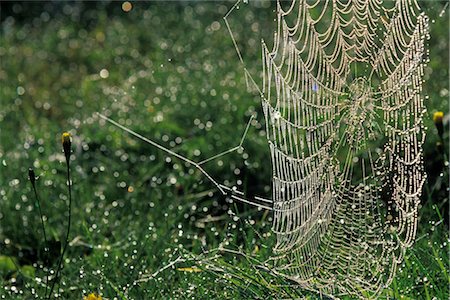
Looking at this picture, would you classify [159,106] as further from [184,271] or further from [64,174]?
[184,271]

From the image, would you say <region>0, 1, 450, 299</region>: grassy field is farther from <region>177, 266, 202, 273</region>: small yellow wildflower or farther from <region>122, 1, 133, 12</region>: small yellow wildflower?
<region>122, 1, 133, 12</region>: small yellow wildflower

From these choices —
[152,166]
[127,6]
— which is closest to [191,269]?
[152,166]

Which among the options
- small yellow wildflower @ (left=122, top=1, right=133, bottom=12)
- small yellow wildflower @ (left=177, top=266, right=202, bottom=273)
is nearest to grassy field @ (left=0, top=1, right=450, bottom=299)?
small yellow wildflower @ (left=177, top=266, right=202, bottom=273)

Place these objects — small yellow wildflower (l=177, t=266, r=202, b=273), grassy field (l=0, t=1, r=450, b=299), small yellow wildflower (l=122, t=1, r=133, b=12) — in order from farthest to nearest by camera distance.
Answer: small yellow wildflower (l=122, t=1, r=133, b=12), grassy field (l=0, t=1, r=450, b=299), small yellow wildflower (l=177, t=266, r=202, b=273)

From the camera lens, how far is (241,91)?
423 centimetres

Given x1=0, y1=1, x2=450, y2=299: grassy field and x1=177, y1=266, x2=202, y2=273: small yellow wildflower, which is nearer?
x1=177, y1=266, x2=202, y2=273: small yellow wildflower

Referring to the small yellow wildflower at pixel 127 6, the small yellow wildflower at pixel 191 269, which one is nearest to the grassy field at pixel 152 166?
the small yellow wildflower at pixel 191 269

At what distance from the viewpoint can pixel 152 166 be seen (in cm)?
381

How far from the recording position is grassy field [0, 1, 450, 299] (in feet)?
8.62

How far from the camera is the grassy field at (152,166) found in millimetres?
2627

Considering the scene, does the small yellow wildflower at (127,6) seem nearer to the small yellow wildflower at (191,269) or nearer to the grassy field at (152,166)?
the grassy field at (152,166)

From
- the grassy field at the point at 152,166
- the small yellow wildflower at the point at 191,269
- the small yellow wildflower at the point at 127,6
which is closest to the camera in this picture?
→ the small yellow wildflower at the point at 191,269

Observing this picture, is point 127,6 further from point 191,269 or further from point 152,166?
point 191,269

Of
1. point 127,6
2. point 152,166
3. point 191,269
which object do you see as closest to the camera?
point 191,269
